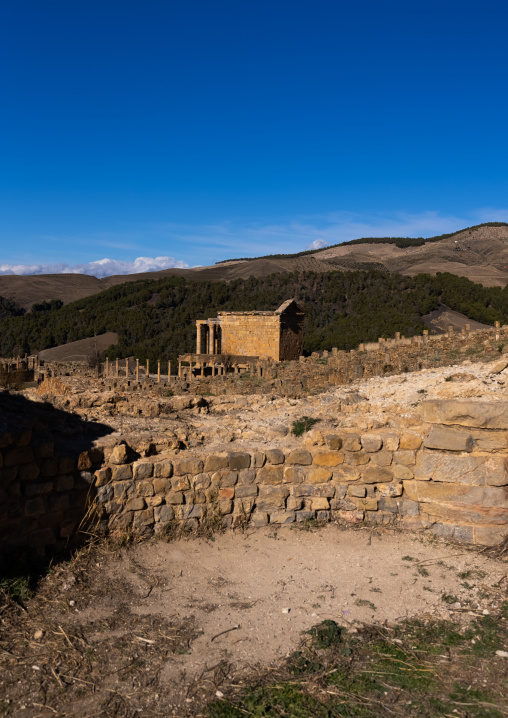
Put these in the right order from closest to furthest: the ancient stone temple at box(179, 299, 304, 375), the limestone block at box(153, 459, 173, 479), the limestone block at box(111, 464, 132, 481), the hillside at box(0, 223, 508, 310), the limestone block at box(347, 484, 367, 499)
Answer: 1. the limestone block at box(111, 464, 132, 481)
2. the limestone block at box(153, 459, 173, 479)
3. the limestone block at box(347, 484, 367, 499)
4. the ancient stone temple at box(179, 299, 304, 375)
5. the hillside at box(0, 223, 508, 310)

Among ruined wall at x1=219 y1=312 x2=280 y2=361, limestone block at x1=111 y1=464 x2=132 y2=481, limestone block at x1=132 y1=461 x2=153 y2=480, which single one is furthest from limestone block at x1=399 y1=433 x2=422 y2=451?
ruined wall at x1=219 y1=312 x2=280 y2=361

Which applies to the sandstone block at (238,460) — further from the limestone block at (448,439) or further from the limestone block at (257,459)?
the limestone block at (448,439)

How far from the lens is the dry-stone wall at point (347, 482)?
5.32 meters

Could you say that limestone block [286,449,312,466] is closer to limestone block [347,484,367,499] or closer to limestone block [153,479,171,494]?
limestone block [347,484,367,499]

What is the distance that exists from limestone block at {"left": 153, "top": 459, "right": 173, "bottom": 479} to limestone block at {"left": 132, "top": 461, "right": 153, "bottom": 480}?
0.05m

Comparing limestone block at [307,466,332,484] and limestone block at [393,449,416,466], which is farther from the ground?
limestone block at [393,449,416,466]

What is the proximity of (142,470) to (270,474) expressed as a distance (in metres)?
1.43

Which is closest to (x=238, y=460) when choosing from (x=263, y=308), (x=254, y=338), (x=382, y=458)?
(x=382, y=458)

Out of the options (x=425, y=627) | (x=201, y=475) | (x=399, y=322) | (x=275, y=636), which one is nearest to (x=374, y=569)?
(x=425, y=627)

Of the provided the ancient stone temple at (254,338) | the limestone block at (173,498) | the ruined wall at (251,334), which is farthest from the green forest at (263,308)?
the limestone block at (173,498)

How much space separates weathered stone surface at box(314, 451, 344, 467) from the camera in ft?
18.9

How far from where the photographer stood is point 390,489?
5719mm

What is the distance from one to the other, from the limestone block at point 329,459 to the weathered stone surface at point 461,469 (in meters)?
0.87

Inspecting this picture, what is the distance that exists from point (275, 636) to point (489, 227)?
13122 cm
